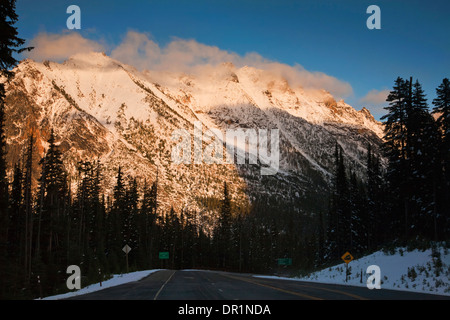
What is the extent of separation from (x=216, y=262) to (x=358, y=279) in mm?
83140

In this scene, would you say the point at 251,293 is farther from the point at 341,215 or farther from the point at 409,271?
the point at 341,215

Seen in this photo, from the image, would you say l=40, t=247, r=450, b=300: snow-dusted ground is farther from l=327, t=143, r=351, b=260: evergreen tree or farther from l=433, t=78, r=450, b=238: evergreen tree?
l=327, t=143, r=351, b=260: evergreen tree

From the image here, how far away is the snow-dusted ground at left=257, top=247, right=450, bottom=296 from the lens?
23612mm

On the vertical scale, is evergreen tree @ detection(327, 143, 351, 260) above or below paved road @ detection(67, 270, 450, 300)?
above

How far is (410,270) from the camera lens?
89.5ft

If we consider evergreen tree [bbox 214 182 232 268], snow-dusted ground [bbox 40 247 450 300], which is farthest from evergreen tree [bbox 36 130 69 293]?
evergreen tree [bbox 214 182 232 268]

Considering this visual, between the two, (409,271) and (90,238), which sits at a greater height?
(90,238)

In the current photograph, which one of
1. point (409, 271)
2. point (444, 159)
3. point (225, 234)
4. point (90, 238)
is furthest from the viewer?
point (225, 234)

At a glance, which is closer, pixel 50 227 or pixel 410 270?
pixel 410 270

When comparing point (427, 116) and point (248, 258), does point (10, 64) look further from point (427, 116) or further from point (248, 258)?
point (248, 258)

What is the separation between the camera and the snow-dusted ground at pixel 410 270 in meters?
23.6

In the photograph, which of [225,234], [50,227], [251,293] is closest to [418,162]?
[251,293]

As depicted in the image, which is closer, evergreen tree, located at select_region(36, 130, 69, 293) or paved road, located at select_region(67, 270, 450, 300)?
paved road, located at select_region(67, 270, 450, 300)
